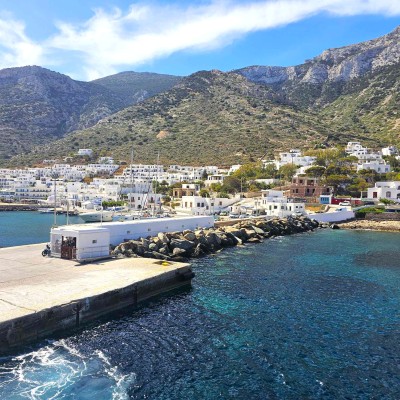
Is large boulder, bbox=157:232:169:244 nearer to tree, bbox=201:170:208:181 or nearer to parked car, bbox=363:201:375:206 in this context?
parked car, bbox=363:201:375:206

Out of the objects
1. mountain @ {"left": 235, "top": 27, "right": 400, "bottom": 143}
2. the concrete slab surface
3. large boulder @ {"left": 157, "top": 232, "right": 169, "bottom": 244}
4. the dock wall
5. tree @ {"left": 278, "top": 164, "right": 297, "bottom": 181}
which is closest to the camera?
the dock wall

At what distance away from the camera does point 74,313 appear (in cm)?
1761

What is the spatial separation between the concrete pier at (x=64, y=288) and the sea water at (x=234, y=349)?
0.72m

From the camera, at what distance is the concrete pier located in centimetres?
1584

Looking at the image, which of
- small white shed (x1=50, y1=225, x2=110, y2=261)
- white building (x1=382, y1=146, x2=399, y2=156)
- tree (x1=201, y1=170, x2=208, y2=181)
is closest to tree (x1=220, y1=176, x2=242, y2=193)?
tree (x1=201, y1=170, x2=208, y2=181)

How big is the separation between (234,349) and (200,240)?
22364 mm

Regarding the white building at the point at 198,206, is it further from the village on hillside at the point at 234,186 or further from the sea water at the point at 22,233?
the sea water at the point at 22,233

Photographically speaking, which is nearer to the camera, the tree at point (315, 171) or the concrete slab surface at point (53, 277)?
the concrete slab surface at point (53, 277)

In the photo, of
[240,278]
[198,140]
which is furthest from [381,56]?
[240,278]

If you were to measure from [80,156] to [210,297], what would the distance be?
13235 cm

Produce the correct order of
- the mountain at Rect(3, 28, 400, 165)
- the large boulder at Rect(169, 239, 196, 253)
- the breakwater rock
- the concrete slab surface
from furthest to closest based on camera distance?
1. the mountain at Rect(3, 28, 400, 165)
2. the large boulder at Rect(169, 239, 196, 253)
3. the breakwater rock
4. the concrete slab surface

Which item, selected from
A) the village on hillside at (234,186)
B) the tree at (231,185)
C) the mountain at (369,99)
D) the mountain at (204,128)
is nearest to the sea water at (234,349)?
the village on hillside at (234,186)

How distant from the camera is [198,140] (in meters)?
138

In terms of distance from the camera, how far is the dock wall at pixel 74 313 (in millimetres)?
15172
